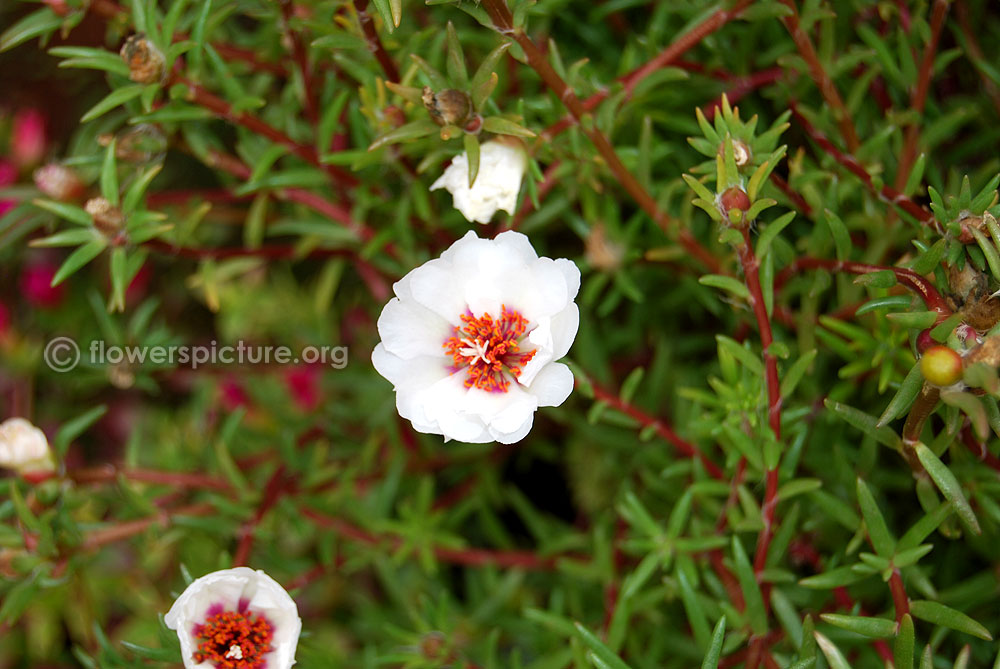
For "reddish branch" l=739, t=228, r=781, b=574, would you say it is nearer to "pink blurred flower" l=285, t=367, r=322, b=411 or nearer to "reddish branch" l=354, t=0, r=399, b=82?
"reddish branch" l=354, t=0, r=399, b=82

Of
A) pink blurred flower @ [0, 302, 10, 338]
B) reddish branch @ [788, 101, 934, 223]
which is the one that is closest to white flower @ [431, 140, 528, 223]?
reddish branch @ [788, 101, 934, 223]

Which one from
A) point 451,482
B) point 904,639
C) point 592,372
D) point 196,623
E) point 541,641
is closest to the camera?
point 904,639

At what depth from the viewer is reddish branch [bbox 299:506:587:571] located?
60.1 inches

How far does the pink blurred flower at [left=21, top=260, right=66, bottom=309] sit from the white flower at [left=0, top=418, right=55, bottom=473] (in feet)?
2.85

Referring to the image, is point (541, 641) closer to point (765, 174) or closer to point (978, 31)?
point (765, 174)

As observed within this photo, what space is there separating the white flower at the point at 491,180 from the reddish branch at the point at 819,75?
44cm

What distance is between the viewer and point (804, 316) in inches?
52.4

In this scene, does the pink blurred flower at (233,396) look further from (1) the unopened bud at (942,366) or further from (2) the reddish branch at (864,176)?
(1) the unopened bud at (942,366)

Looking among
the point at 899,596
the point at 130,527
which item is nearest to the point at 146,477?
the point at 130,527

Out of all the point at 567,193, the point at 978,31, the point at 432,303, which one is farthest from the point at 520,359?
the point at 978,31

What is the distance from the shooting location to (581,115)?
3.74 feet

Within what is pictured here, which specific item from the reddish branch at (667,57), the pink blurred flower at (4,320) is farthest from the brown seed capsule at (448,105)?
the pink blurred flower at (4,320)

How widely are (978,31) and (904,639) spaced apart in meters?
1.16

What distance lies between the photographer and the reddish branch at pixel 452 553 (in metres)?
1.53
